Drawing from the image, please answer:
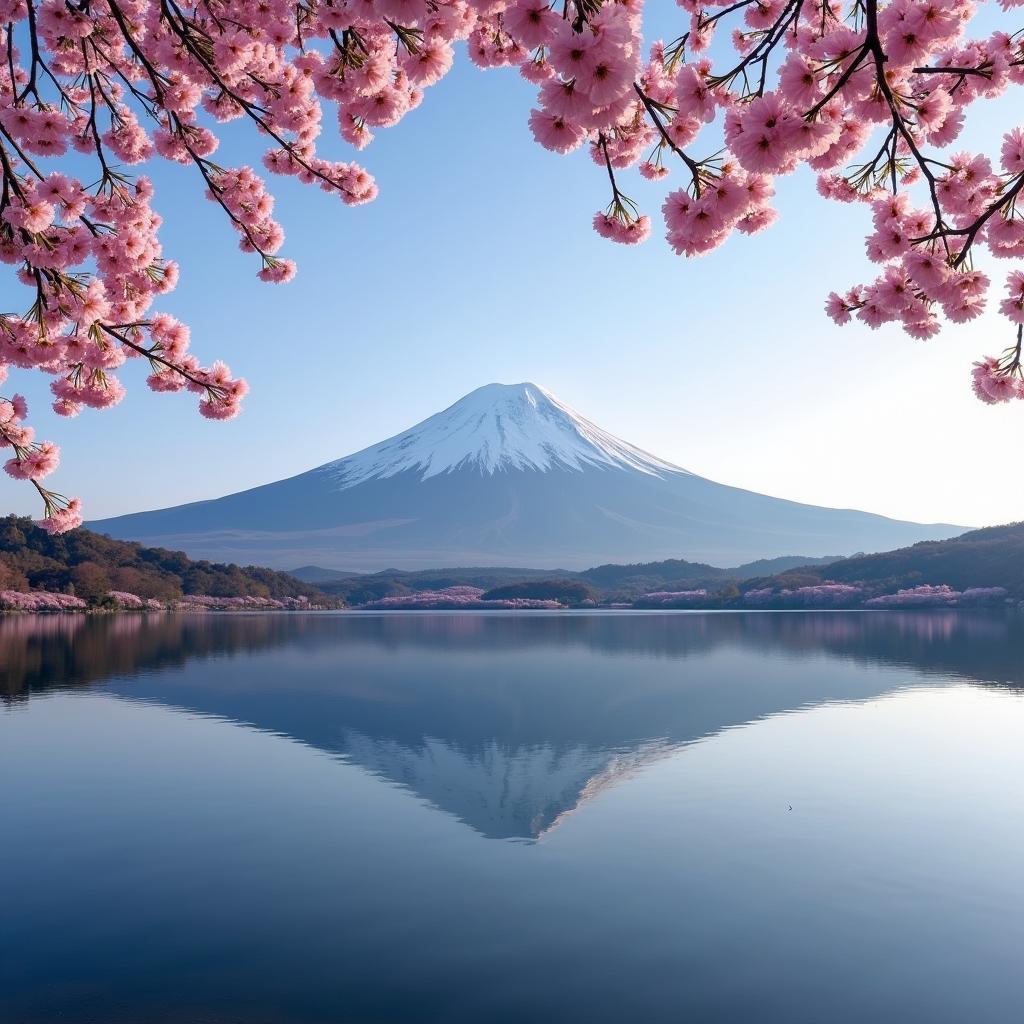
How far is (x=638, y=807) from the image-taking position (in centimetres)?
684

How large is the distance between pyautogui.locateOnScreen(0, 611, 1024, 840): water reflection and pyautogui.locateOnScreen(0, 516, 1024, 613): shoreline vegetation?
1305 centimetres

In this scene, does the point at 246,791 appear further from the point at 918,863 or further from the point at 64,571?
the point at 64,571

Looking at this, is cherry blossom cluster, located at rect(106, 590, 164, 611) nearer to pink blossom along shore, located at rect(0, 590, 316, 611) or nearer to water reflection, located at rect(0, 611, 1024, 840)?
pink blossom along shore, located at rect(0, 590, 316, 611)

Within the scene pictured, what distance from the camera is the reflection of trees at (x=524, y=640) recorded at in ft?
52.6

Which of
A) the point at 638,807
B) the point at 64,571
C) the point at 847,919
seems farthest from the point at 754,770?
the point at 64,571

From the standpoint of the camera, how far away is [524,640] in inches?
928

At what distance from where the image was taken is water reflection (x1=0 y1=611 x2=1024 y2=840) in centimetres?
826

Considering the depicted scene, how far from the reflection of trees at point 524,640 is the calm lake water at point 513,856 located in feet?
10.5

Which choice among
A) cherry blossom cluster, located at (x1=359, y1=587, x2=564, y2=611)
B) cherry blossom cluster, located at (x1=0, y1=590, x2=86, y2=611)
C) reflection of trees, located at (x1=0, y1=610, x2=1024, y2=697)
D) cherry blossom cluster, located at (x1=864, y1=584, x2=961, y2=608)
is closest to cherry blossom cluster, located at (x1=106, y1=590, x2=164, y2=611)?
cherry blossom cluster, located at (x1=0, y1=590, x2=86, y2=611)

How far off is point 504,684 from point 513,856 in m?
8.50

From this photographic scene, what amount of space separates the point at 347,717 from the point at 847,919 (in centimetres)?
771

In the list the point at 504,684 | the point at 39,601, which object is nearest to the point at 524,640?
the point at 504,684

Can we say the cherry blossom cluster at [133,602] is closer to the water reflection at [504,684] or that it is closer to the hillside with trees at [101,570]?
the hillside with trees at [101,570]

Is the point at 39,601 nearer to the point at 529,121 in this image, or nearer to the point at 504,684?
the point at 504,684
